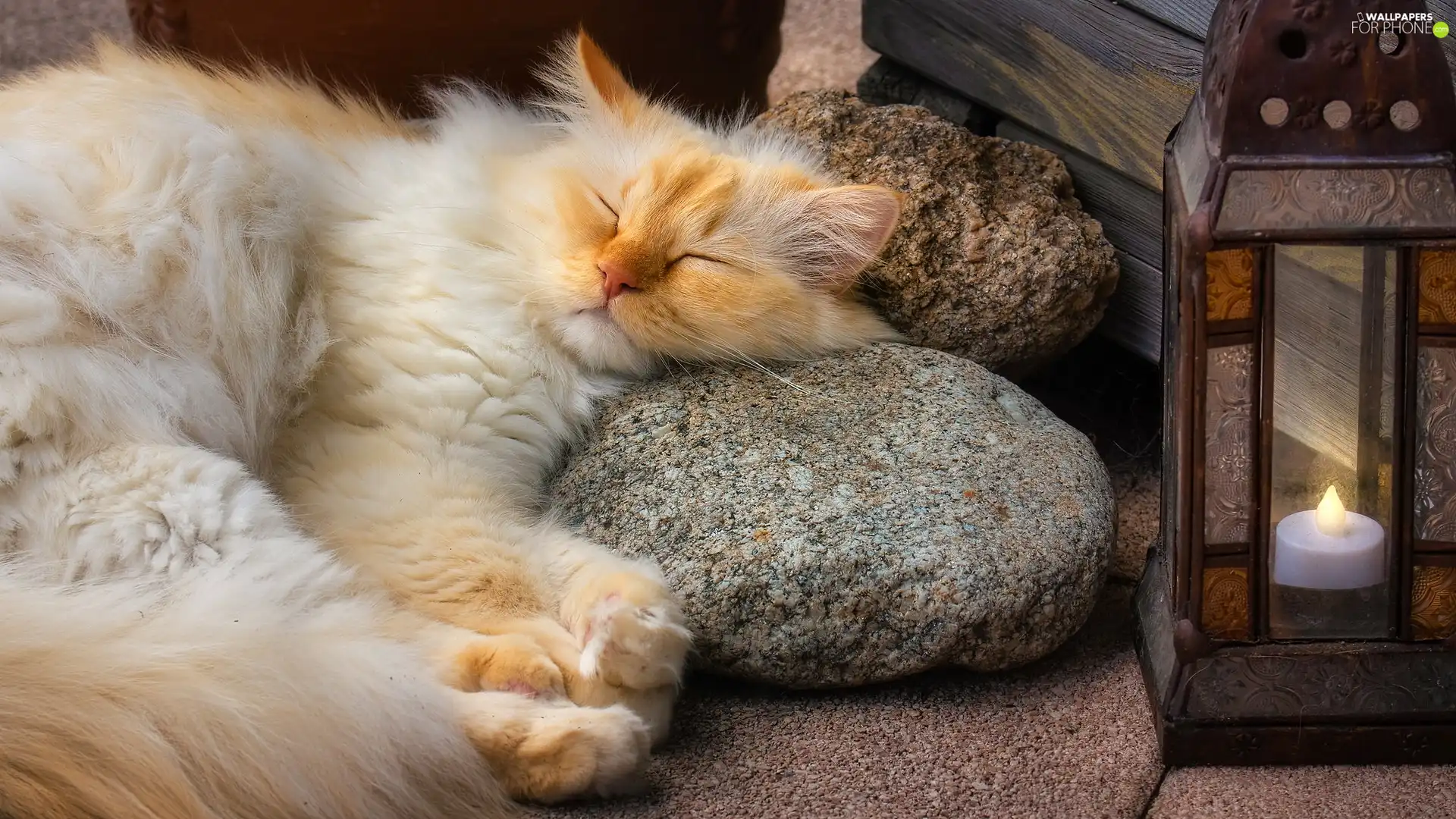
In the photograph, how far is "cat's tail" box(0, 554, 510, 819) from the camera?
1280mm

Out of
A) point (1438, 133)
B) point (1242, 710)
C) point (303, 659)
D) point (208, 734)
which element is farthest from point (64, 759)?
point (1438, 133)

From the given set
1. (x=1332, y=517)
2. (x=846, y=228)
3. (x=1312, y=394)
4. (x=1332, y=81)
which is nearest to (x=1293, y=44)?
(x=1332, y=81)

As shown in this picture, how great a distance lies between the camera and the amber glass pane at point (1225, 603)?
1.55 metres

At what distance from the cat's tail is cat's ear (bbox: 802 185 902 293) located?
3.04 ft

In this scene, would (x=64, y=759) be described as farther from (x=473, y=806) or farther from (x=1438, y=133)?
(x=1438, y=133)

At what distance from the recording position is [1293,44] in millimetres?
1340

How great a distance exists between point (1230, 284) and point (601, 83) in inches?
42.2

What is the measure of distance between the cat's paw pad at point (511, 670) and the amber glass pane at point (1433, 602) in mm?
1044

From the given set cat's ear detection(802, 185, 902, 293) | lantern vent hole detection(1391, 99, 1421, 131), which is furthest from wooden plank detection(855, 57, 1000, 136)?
lantern vent hole detection(1391, 99, 1421, 131)

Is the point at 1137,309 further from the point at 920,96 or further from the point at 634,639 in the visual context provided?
the point at 634,639

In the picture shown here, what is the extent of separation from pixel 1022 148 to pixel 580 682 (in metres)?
1.39

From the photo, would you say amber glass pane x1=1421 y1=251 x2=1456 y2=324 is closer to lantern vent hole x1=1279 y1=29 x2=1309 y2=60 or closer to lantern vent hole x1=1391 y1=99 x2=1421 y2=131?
lantern vent hole x1=1391 y1=99 x2=1421 y2=131

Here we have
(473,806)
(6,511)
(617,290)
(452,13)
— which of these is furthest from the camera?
(452,13)

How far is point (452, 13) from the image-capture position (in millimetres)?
2596
